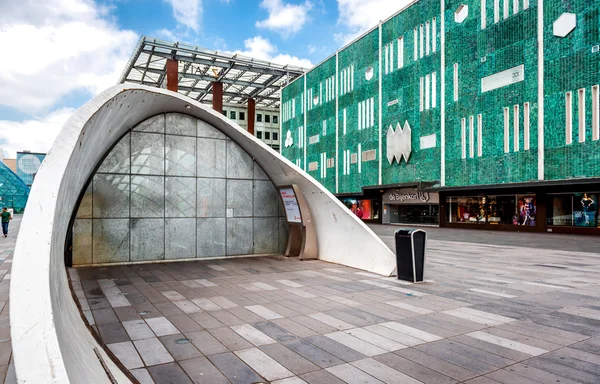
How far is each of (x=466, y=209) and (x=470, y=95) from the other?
8.48 metres

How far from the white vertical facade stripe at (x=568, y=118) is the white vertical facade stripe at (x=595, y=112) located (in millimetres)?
1104

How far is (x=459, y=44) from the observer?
94.9 ft

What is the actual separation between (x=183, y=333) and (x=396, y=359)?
2738 millimetres

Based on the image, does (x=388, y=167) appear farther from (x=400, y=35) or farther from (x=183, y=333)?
(x=183, y=333)

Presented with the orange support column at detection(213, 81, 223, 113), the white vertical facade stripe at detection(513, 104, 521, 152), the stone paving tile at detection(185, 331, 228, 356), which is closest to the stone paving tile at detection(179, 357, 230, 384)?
the stone paving tile at detection(185, 331, 228, 356)

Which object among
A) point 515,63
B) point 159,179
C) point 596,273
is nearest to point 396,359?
point 596,273

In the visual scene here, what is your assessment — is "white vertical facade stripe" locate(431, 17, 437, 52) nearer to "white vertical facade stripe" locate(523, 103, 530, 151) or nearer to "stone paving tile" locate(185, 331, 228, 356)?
"white vertical facade stripe" locate(523, 103, 530, 151)

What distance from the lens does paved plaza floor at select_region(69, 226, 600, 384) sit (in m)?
4.24

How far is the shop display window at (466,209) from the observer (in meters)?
30.0

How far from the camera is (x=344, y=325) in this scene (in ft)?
19.0

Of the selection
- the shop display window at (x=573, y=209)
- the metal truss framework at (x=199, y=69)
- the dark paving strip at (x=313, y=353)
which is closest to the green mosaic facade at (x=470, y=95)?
the shop display window at (x=573, y=209)

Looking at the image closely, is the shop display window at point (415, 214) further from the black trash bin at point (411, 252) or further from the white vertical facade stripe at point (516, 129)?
the black trash bin at point (411, 252)

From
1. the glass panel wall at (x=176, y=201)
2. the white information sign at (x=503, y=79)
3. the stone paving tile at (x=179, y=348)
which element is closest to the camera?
the stone paving tile at (x=179, y=348)

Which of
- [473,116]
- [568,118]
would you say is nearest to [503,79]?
[473,116]
